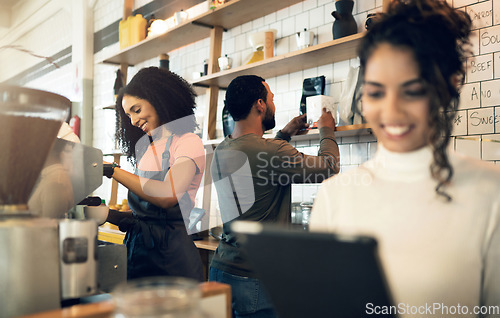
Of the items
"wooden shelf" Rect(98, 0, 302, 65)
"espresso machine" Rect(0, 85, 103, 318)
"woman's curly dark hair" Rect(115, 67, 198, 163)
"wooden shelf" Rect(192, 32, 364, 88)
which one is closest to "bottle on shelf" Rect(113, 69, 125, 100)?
"wooden shelf" Rect(98, 0, 302, 65)

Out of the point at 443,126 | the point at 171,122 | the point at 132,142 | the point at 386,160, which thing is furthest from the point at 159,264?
the point at 443,126

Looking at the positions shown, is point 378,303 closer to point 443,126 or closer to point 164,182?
point 443,126

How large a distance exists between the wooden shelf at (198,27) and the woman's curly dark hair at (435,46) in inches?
83.7

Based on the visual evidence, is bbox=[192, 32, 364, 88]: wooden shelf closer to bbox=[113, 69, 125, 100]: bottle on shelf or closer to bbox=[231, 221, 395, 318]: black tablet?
bbox=[113, 69, 125, 100]: bottle on shelf

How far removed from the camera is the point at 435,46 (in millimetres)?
985

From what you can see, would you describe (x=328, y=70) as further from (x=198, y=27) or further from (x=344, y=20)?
(x=198, y=27)

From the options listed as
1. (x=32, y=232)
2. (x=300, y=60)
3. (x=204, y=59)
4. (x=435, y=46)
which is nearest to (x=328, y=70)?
(x=300, y=60)

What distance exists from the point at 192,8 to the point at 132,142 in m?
1.94

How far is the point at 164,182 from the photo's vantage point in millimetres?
1940

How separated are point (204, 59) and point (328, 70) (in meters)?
1.35

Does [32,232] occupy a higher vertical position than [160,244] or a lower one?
higher

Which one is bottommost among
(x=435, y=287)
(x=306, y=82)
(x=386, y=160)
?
(x=435, y=287)

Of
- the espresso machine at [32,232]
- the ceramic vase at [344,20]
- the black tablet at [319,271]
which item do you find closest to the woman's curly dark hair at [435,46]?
the black tablet at [319,271]

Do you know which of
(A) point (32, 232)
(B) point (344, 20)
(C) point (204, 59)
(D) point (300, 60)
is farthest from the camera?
(C) point (204, 59)
